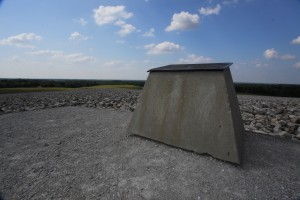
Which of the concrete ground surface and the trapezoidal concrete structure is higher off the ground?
the trapezoidal concrete structure

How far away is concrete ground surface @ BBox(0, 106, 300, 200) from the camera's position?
301cm

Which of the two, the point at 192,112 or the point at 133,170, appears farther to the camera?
the point at 192,112

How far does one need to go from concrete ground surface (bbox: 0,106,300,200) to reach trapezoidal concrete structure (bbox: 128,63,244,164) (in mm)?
239

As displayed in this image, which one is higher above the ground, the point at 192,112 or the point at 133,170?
the point at 192,112

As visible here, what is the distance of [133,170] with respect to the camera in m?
3.71

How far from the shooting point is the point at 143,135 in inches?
213

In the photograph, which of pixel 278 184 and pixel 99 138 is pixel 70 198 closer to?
pixel 99 138

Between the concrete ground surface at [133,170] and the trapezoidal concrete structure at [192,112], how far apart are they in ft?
0.79

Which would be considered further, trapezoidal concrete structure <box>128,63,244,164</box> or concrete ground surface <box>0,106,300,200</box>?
trapezoidal concrete structure <box>128,63,244,164</box>

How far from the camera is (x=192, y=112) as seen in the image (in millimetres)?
4609

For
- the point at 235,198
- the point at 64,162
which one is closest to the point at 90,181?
the point at 64,162

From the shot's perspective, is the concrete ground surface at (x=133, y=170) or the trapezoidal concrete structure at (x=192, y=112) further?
the trapezoidal concrete structure at (x=192, y=112)

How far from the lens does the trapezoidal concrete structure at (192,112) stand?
13.5ft

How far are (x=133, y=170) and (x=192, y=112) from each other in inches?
75.9
